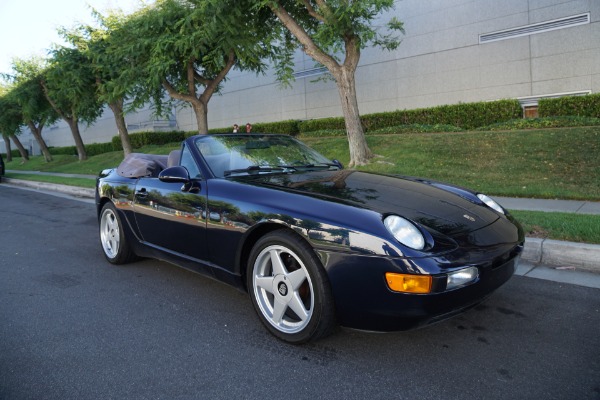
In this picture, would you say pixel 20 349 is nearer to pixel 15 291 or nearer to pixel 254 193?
pixel 15 291

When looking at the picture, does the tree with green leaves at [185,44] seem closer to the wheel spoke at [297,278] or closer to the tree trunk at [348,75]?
the tree trunk at [348,75]

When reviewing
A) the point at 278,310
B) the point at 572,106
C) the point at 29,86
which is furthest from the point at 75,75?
the point at 278,310

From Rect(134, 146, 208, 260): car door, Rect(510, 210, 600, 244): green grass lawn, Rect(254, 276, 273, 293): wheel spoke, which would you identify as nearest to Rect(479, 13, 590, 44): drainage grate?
Rect(510, 210, 600, 244): green grass lawn

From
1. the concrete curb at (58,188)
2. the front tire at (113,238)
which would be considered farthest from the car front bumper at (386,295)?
the concrete curb at (58,188)

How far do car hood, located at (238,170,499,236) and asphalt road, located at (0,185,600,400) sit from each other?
74 centimetres

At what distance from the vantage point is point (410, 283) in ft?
7.75

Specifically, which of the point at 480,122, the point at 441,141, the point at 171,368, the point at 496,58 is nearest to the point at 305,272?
the point at 171,368

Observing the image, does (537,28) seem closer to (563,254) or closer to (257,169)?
(563,254)

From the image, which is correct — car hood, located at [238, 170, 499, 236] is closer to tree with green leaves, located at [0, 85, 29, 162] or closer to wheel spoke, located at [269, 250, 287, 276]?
wheel spoke, located at [269, 250, 287, 276]

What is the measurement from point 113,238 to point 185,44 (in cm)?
910

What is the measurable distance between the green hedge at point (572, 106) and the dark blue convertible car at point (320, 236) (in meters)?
12.0

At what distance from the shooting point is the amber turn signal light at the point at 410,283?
92.7 inches

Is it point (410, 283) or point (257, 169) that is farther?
point (257, 169)

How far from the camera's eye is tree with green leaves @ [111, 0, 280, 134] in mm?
11594
